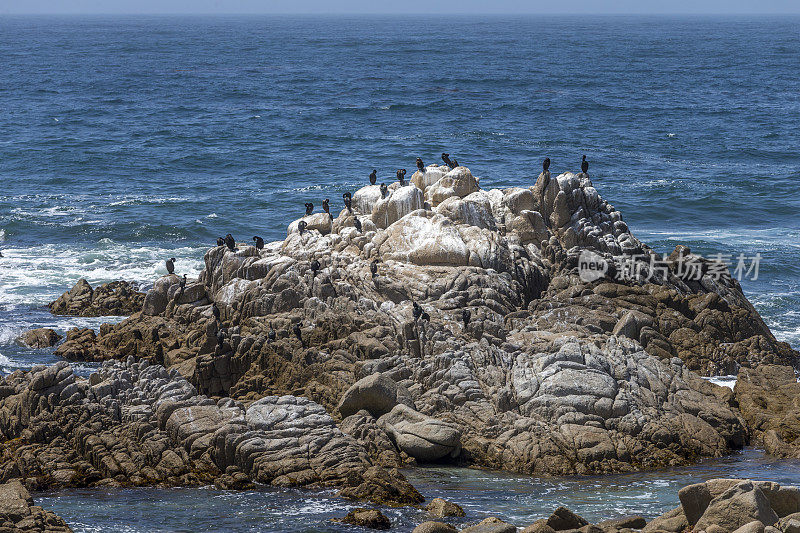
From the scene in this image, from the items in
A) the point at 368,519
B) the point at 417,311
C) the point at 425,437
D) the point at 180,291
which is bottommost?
the point at 368,519

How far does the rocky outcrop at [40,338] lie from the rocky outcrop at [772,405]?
69.9ft

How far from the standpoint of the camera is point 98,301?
36.3 meters

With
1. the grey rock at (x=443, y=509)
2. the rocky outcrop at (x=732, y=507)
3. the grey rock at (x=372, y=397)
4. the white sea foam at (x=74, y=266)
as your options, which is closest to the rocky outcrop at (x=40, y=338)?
the white sea foam at (x=74, y=266)

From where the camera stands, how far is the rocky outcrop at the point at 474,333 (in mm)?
24078

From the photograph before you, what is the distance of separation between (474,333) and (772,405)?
802 centimetres

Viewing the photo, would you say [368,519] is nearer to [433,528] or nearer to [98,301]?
[433,528]

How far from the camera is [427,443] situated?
76.6 feet

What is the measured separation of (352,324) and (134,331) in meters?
7.09

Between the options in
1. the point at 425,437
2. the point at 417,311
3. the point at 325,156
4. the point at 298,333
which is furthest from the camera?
the point at 325,156

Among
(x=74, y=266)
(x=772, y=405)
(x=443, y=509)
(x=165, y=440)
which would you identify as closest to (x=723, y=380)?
(x=772, y=405)

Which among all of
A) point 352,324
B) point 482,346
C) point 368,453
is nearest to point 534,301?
point 482,346

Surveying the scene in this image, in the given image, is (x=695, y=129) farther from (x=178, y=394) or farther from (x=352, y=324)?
(x=178, y=394)

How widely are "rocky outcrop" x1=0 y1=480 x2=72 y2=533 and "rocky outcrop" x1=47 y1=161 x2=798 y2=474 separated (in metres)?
7.33

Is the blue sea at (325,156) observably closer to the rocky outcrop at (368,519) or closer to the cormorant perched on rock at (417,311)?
the rocky outcrop at (368,519)
